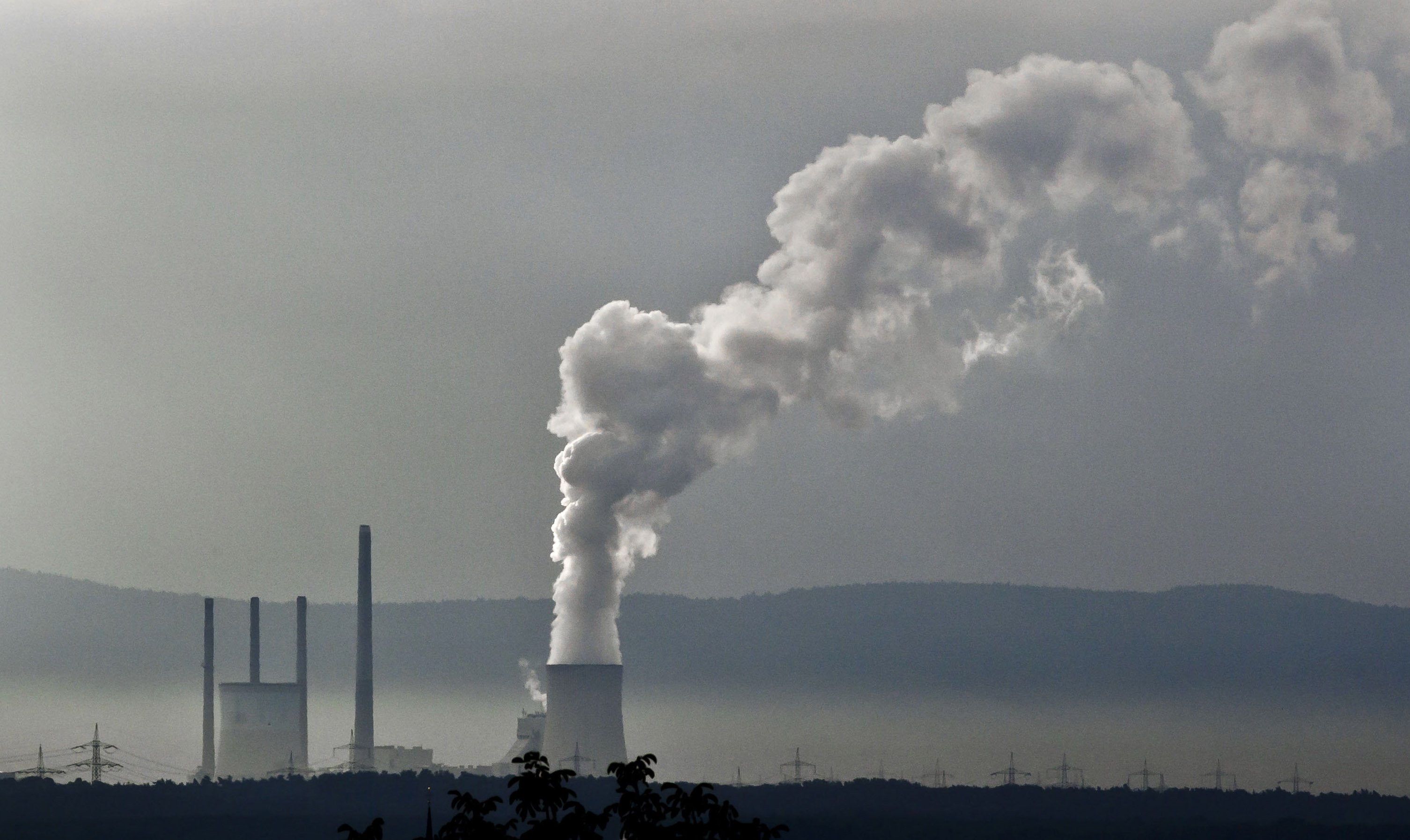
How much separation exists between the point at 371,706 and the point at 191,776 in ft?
65.9

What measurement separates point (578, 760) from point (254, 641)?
50.0 meters

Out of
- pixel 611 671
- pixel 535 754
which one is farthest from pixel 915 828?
pixel 535 754

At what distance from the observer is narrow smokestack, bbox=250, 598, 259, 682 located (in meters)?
121

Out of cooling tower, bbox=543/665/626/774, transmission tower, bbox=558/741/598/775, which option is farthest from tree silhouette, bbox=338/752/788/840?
cooling tower, bbox=543/665/626/774

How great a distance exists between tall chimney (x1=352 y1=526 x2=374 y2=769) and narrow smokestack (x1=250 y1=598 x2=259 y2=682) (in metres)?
12.6

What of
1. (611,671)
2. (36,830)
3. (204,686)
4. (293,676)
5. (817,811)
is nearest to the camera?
(611,671)

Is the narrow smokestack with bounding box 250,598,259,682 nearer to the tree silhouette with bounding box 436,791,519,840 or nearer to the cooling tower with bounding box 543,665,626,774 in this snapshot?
the cooling tower with bounding box 543,665,626,774

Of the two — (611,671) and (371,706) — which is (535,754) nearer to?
(611,671)

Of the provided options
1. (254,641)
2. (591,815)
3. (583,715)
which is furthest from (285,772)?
(591,815)

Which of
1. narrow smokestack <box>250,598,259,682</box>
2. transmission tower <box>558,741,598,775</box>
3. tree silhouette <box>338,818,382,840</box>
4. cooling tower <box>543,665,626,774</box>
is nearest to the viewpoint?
tree silhouette <box>338,818,382,840</box>

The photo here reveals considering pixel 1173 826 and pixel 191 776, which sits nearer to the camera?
pixel 1173 826

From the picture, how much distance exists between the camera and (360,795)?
10738 cm

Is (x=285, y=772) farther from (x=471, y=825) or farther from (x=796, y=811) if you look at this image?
(x=471, y=825)

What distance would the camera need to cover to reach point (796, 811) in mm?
116062
